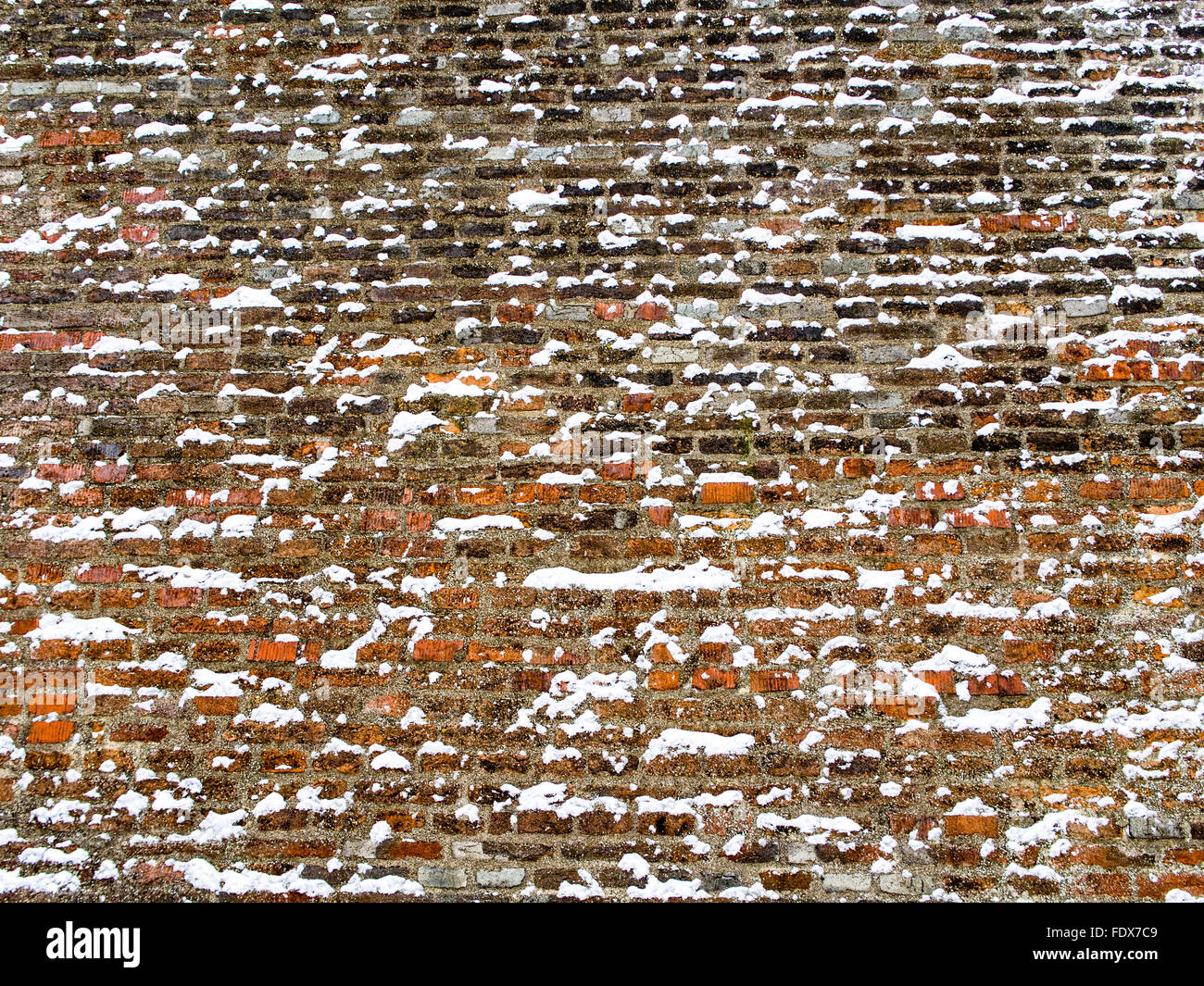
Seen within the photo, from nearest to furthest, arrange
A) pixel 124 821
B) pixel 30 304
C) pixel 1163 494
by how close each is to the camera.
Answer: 1. pixel 124 821
2. pixel 1163 494
3. pixel 30 304

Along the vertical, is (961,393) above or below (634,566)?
above

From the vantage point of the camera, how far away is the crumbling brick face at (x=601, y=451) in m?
1.95

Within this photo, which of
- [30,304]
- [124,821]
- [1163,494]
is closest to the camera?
[124,821]

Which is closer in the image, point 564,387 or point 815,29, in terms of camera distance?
point 564,387

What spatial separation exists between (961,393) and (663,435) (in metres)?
0.92

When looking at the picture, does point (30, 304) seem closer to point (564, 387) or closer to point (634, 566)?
point (564, 387)

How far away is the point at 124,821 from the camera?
1.96 meters

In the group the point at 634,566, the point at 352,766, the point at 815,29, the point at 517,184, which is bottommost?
the point at 352,766

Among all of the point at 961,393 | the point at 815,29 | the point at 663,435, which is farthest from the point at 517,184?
the point at 961,393

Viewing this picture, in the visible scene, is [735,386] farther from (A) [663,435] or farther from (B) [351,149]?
(B) [351,149]

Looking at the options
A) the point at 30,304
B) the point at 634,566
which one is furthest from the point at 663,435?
the point at 30,304

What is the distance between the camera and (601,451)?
84.0 inches

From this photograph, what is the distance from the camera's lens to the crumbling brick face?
6.39 ft

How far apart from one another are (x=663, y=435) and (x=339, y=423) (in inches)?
38.8
